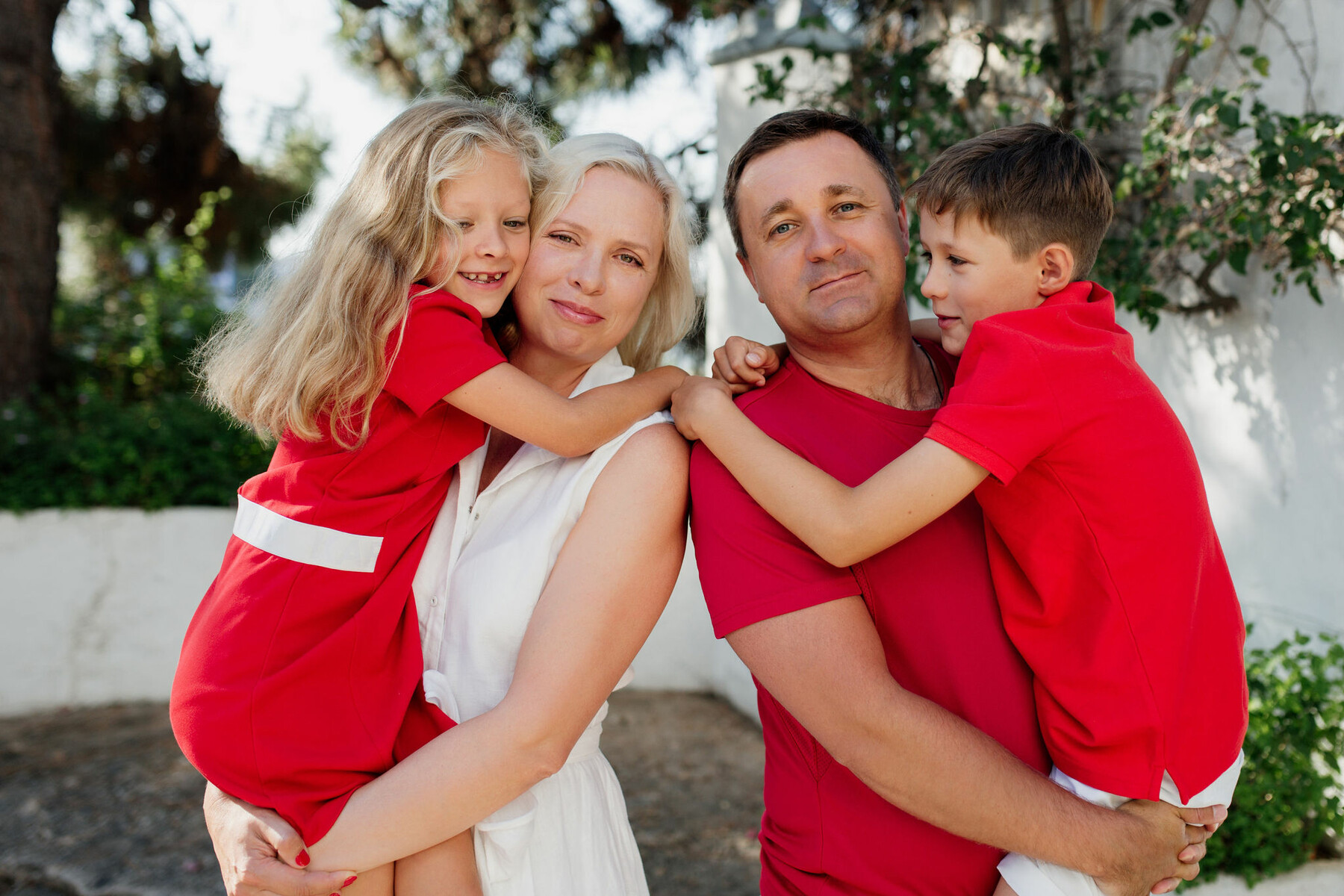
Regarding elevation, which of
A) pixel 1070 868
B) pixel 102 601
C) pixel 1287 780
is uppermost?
pixel 1070 868

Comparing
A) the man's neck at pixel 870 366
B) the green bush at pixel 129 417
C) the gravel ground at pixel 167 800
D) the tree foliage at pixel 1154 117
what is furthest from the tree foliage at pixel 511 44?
the man's neck at pixel 870 366

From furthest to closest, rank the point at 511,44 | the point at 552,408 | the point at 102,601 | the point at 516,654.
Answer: the point at 511,44, the point at 102,601, the point at 552,408, the point at 516,654

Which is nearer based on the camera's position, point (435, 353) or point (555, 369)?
point (435, 353)

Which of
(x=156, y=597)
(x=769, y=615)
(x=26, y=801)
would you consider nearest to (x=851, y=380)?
(x=769, y=615)

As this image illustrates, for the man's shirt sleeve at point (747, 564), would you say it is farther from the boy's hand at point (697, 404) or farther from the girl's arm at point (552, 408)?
the girl's arm at point (552, 408)

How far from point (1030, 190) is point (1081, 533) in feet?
1.93

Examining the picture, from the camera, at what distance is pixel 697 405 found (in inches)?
63.0

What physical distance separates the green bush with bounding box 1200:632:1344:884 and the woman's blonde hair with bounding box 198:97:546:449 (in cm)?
223

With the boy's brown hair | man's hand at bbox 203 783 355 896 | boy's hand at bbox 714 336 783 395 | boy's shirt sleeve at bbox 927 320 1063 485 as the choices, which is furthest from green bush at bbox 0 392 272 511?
boy's shirt sleeve at bbox 927 320 1063 485

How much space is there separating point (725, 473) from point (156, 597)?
428cm

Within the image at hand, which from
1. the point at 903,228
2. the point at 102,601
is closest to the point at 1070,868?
the point at 903,228

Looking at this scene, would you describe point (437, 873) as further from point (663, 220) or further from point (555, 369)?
point (663, 220)

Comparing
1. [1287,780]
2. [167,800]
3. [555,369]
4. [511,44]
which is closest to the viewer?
[555,369]

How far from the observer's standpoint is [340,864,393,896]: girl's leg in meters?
1.49
